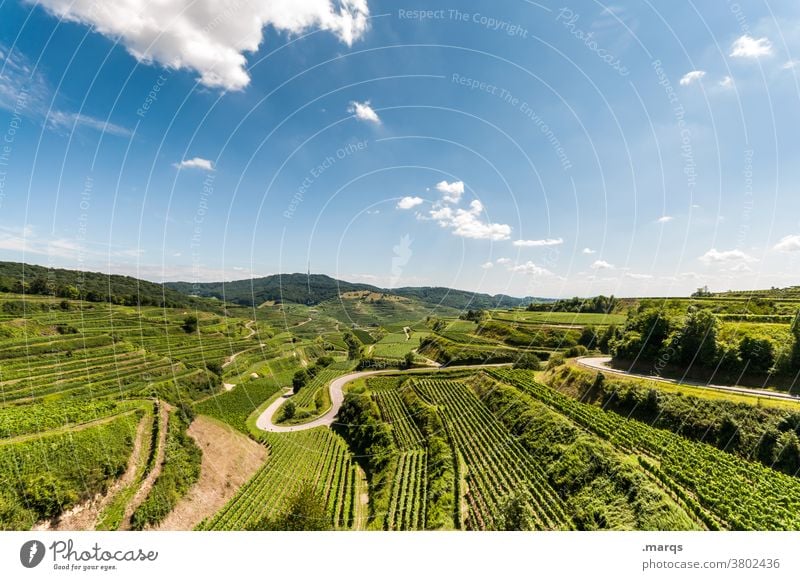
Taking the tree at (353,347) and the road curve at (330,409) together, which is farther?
the tree at (353,347)

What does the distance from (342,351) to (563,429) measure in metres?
35.2

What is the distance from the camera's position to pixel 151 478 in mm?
15125

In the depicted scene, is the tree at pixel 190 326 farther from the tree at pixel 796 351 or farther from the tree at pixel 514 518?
the tree at pixel 796 351

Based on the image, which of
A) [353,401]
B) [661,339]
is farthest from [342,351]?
[661,339]

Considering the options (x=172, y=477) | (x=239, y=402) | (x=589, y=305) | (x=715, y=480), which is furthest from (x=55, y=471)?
(x=589, y=305)

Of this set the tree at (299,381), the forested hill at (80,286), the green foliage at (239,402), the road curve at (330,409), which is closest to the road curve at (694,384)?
the road curve at (330,409)

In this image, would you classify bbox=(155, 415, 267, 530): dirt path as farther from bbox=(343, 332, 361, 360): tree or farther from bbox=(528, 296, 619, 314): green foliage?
bbox=(528, 296, 619, 314): green foliage

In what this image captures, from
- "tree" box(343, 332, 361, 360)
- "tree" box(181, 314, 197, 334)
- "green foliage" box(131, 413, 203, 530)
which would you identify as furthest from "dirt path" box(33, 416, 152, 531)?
"tree" box(181, 314, 197, 334)

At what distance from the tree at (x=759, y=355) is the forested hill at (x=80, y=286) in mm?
51535
